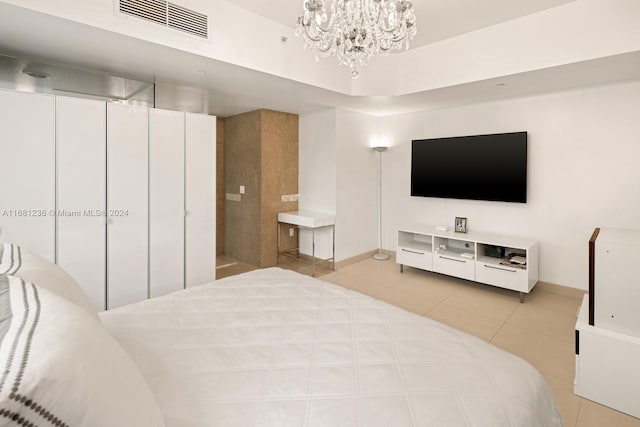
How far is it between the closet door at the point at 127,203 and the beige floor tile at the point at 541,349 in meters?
3.26

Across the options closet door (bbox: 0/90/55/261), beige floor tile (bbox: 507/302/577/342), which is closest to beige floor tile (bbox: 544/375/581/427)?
beige floor tile (bbox: 507/302/577/342)

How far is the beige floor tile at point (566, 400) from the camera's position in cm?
191

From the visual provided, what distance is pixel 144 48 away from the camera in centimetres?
254

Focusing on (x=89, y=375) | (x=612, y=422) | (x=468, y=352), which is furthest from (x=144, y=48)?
(x=612, y=422)

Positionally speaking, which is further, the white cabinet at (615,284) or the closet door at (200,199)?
the closet door at (200,199)

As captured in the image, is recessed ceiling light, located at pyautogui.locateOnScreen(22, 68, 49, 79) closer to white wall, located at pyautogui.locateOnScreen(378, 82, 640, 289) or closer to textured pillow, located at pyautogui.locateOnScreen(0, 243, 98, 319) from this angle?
textured pillow, located at pyautogui.locateOnScreen(0, 243, 98, 319)

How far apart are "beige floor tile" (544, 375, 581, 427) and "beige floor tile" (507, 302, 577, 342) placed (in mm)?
741

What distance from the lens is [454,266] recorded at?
408 cm

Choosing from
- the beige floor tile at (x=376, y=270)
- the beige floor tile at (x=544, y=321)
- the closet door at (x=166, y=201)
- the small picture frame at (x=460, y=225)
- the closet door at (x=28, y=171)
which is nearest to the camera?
the closet door at (x=28, y=171)

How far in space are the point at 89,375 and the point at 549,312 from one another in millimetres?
3913

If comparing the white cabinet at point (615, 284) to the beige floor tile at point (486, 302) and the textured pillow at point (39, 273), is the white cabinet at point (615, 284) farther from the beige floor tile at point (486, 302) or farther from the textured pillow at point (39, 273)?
the textured pillow at point (39, 273)

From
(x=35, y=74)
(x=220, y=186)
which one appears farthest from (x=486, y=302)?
(x=35, y=74)

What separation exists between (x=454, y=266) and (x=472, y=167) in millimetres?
1301

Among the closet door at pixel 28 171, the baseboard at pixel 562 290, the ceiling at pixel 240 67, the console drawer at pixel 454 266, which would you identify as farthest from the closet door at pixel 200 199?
the baseboard at pixel 562 290
